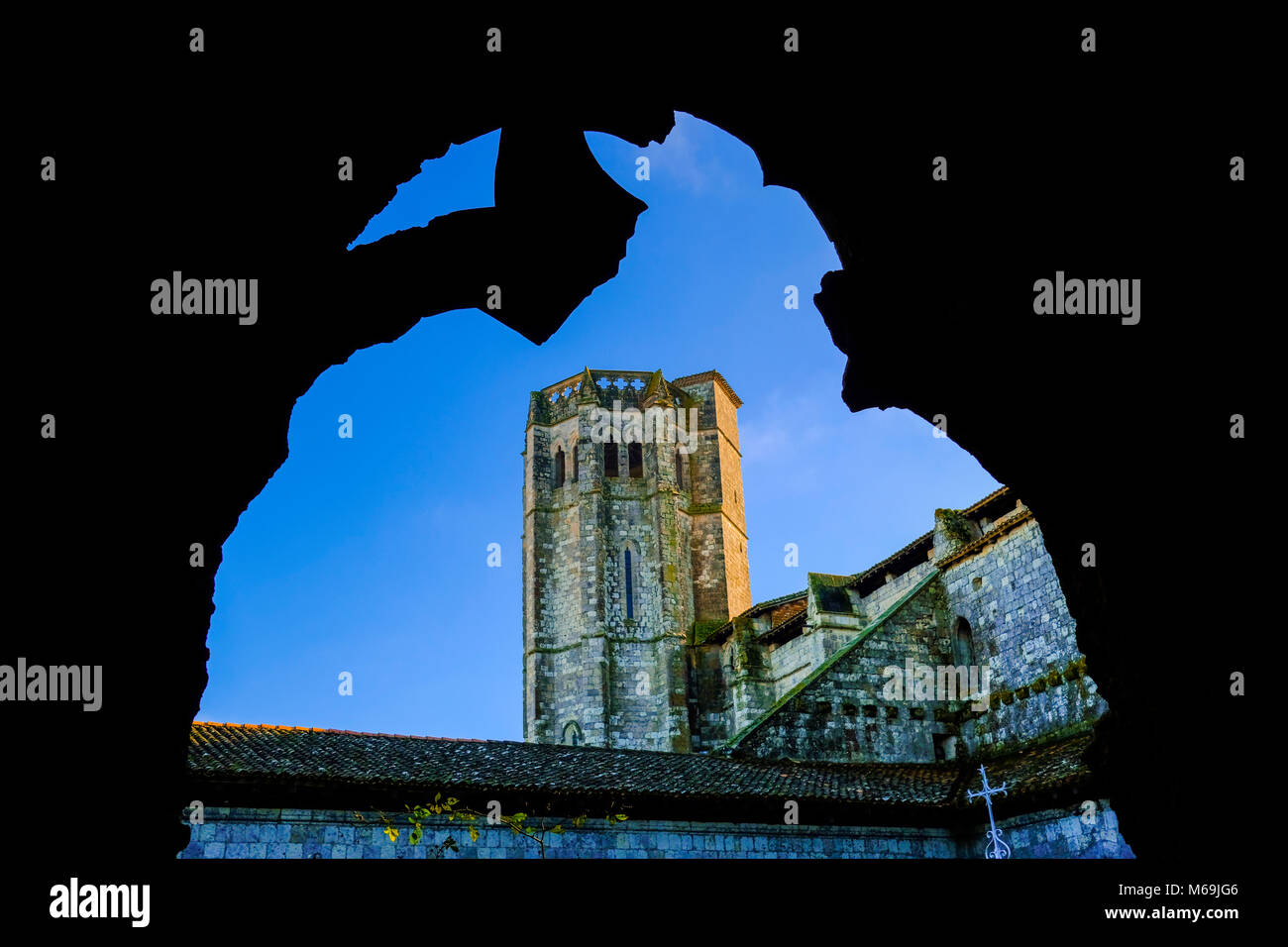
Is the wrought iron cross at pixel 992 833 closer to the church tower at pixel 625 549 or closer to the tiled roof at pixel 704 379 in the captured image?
the church tower at pixel 625 549

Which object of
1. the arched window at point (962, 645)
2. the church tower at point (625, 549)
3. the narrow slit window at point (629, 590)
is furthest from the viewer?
the narrow slit window at point (629, 590)

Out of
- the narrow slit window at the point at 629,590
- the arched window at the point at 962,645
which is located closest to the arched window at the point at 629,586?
the narrow slit window at the point at 629,590

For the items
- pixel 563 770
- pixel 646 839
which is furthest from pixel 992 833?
pixel 563 770

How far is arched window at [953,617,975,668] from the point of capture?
1946 centimetres

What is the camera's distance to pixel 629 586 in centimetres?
3578

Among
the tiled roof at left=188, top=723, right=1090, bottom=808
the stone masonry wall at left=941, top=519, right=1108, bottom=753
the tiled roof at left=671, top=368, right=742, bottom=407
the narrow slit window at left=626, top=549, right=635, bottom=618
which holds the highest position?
the tiled roof at left=671, top=368, right=742, bottom=407

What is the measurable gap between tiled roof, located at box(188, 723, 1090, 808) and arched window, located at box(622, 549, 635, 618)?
17844 mm

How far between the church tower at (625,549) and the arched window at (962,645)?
14.4m

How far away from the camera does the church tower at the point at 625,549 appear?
33531 mm

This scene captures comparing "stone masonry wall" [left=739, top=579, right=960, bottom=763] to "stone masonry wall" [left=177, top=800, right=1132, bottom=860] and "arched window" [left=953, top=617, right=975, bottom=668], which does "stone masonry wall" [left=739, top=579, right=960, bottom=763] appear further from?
"stone masonry wall" [left=177, top=800, right=1132, bottom=860]

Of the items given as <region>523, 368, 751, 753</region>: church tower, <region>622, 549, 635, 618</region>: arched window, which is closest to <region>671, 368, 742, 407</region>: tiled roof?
<region>523, 368, 751, 753</region>: church tower

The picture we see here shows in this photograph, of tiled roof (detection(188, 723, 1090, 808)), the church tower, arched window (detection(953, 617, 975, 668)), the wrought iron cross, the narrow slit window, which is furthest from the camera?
the narrow slit window
